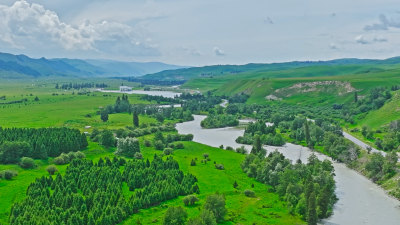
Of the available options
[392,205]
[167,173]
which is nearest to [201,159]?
[167,173]

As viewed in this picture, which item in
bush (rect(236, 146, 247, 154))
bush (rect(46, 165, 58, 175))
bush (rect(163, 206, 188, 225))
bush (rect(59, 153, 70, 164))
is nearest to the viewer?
bush (rect(163, 206, 188, 225))

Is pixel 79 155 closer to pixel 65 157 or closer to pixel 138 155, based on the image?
pixel 65 157

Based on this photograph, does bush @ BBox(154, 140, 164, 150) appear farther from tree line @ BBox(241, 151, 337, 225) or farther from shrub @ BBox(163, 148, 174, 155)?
tree line @ BBox(241, 151, 337, 225)

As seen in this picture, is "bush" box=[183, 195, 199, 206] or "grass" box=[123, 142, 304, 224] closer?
"grass" box=[123, 142, 304, 224]

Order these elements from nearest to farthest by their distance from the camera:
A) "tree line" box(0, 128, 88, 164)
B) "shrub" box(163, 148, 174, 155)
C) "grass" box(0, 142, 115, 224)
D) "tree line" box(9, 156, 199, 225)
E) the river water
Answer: "tree line" box(9, 156, 199, 225), the river water, "grass" box(0, 142, 115, 224), "tree line" box(0, 128, 88, 164), "shrub" box(163, 148, 174, 155)

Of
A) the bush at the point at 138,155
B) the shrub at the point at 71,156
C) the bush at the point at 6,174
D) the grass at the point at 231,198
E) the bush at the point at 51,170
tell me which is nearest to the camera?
the grass at the point at 231,198

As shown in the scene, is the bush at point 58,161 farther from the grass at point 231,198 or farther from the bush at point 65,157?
the grass at point 231,198

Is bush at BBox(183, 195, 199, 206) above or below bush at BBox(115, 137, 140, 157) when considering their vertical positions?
below

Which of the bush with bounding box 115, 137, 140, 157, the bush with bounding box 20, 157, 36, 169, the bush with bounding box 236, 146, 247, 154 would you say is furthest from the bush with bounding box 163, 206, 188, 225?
the bush with bounding box 236, 146, 247, 154

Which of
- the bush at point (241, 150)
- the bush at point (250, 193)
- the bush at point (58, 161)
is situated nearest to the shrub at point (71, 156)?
the bush at point (58, 161)

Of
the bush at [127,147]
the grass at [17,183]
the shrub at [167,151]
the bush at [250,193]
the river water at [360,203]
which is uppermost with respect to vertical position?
the bush at [127,147]

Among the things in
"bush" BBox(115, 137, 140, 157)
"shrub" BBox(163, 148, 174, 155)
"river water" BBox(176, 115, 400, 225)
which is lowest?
"river water" BBox(176, 115, 400, 225)
